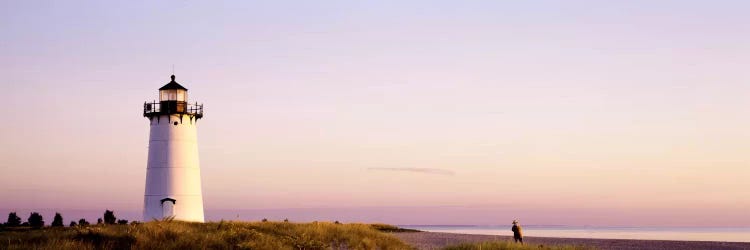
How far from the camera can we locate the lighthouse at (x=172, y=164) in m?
45.4

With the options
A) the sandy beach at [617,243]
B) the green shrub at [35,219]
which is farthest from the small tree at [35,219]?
the sandy beach at [617,243]

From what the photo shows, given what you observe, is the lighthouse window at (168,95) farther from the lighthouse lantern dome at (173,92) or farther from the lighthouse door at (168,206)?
the lighthouse door at (168,206)

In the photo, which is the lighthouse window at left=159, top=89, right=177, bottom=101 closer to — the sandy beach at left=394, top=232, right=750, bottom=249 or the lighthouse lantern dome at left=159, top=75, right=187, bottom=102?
the lighthouse lantern dome at left=159, top=75, right=187, bottom=102

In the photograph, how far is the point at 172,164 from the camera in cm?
4559

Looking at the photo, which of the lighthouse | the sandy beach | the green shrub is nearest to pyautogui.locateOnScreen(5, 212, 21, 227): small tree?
the green shrub

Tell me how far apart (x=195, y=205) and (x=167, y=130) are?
479 cm

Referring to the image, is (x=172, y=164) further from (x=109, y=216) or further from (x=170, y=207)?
(x=109, y=216)

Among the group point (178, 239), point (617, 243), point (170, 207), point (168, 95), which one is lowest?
point (617, 243)

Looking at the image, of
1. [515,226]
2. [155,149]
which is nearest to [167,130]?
[155,149]

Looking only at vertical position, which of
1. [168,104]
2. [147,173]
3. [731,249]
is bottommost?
[731,249]

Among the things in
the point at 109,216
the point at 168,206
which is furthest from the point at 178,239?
the point at 109,216

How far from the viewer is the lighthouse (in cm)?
4541

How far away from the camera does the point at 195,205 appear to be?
46.3 m

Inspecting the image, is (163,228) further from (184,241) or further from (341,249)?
(341,249)
